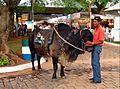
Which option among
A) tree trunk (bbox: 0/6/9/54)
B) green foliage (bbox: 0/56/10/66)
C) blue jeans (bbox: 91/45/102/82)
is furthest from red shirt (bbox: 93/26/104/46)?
tree trunk (bbox: 0/6/9/54)

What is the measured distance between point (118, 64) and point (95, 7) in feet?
158

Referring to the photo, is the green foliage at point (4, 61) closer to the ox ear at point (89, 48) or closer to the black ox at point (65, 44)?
the black ox at point (65, 44)

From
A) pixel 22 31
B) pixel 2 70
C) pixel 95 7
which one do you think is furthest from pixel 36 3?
pixel 2 70

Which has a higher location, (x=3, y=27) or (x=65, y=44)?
(x=3, y=27)

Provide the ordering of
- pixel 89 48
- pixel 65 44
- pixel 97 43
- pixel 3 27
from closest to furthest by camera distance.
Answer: pixel 97 43, pixel 89 48, pixel 65 44, pixel 3 27

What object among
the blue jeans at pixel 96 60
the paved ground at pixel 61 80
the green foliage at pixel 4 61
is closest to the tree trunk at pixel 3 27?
the green foliage at pixel 4 61

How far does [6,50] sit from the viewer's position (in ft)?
47.4

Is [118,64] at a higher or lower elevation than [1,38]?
lower

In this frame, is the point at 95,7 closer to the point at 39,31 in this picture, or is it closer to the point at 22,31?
the point at 22,31

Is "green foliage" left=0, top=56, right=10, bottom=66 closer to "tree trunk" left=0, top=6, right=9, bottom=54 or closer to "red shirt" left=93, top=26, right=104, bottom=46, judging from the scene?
"tree trunk" left=0, top=6, right=9, bottom=54

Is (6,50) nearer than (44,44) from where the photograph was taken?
No

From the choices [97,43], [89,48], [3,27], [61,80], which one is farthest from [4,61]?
[97,43]

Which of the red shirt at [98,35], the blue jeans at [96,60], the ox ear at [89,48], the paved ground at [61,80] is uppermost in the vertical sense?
the red shirt at [98,35]

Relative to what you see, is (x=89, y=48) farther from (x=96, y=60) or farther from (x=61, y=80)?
(x=61, y=80)
